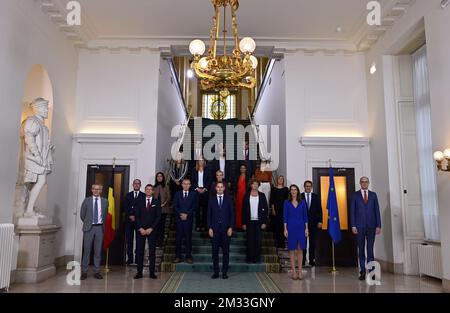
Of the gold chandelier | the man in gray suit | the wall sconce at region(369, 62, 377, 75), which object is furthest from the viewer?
the wall sconce at region(369, 62, 377, 75)

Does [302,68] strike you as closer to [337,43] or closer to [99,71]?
[337,43]

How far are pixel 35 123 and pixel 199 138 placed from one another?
306 inches

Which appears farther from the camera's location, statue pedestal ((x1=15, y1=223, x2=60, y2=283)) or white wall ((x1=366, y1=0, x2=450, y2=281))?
statue pedestal ((x1=15, y1=223, x2=60, y2=283))

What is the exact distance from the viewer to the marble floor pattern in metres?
6.31

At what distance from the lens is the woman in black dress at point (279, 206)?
8875 mm

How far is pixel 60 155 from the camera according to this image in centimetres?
900

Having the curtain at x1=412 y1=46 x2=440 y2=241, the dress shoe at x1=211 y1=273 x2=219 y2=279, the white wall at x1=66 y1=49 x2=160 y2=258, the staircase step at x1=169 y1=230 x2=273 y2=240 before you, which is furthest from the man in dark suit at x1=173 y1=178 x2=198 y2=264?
the curtain at x1=412 y1=46 x2=440 y2=241

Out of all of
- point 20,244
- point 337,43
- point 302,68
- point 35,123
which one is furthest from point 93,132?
point 337,43

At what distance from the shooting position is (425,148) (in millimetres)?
8117

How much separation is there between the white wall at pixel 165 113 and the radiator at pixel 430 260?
6280mm

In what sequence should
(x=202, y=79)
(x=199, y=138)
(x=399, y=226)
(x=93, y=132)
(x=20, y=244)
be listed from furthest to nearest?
(x=199, y=138), (x=93, y=132), (x=399, y=226), (x=20, y=244), (x=202, y=79)

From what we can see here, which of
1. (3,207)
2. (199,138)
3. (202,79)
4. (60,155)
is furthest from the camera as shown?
(199,138)

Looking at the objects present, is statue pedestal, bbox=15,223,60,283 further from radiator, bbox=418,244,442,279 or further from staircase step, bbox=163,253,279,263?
radiator, bbox=418,244,442,279

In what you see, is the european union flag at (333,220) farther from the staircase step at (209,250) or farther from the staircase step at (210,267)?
the staircase step at (210,267)
